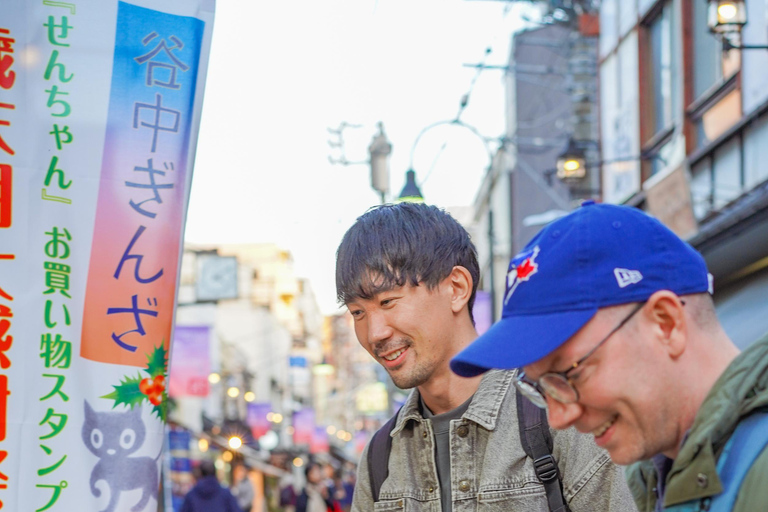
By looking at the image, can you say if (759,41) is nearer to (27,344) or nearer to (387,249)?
(387,249)

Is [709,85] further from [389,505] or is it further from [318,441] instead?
[318,441]

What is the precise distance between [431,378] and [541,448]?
473mm

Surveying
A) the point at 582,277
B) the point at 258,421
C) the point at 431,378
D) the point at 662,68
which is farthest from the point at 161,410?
the point at 258,421

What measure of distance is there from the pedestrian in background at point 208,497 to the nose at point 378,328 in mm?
9193

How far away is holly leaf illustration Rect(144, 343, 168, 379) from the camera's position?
10.2ft

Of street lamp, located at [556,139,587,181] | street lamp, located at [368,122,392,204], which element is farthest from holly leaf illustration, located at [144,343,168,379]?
street lamp, located at [556,139,587,181]

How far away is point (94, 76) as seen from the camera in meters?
3.10

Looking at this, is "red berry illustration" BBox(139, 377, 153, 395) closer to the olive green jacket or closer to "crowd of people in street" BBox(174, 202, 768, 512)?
"crowd of people in street" BBox(174, 202, 768, 512)

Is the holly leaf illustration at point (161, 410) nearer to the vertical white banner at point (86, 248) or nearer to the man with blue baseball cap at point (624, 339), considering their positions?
the vertical white banner at point (86, 248)

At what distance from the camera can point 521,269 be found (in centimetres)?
204

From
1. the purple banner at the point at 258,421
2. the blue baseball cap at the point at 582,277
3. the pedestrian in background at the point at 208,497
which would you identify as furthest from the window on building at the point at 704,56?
the purple banner at the point at 258,421

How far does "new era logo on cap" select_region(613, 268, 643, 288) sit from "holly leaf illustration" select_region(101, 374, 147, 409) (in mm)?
1803

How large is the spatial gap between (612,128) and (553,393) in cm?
1695

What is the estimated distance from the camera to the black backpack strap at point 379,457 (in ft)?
10.9
